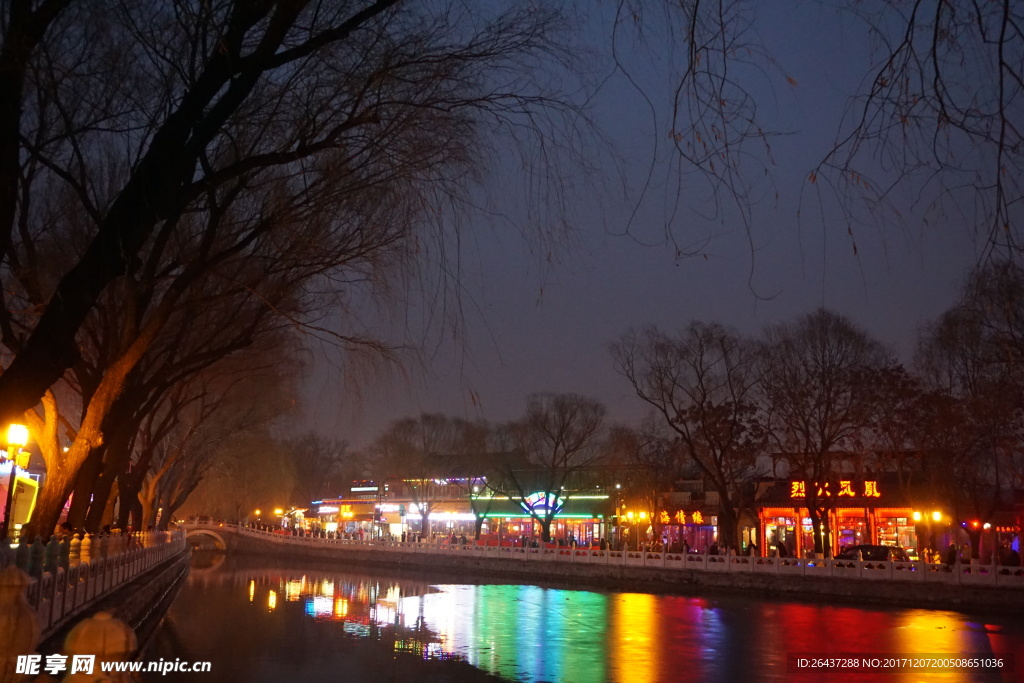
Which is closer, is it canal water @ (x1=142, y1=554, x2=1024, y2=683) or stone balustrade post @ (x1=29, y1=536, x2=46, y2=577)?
stone balustrade post @ (x1=29, y1=536, x2=46, y2=577)

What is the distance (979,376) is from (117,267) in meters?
24.2

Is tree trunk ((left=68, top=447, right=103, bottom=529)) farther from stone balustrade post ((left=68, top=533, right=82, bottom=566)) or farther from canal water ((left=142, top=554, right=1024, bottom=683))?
canal water ((left=142, top=554, right=1024, bottom=683))

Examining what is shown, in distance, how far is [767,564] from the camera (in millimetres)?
29031

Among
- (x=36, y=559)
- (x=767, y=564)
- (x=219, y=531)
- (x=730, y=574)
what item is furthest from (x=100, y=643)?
(x=219, y=531)

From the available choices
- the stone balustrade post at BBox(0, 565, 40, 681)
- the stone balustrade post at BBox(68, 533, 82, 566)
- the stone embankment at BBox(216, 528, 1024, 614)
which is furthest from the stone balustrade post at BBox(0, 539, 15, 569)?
the stone embankment at BBox(216, 528, 1024, 614)

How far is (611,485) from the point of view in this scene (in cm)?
4744

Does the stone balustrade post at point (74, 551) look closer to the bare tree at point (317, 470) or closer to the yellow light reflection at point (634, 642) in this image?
the yellow light reflection at point (634, 642)

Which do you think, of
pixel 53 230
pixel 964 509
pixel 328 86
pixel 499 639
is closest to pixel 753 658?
pixel 499 639

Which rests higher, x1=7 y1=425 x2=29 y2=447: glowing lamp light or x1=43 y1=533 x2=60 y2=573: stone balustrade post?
x1=7 y1=425 x2=29 y2=447: glowing lamp light

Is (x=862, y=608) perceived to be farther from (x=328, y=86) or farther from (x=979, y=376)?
(x=328, y=86)

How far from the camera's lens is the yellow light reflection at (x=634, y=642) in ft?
43.1

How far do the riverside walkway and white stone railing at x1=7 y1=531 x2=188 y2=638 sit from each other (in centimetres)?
1850

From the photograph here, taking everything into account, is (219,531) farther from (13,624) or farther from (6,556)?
(13,624)

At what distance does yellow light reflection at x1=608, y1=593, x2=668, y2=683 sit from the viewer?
518 inches
